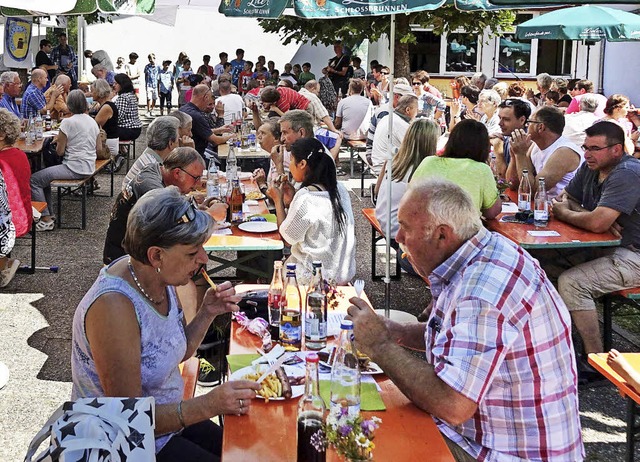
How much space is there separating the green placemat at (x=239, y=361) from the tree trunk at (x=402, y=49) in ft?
46.2

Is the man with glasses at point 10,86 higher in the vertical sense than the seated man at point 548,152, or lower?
higher

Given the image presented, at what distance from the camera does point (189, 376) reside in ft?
11.5

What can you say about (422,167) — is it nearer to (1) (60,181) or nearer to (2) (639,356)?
(2) (639,356)

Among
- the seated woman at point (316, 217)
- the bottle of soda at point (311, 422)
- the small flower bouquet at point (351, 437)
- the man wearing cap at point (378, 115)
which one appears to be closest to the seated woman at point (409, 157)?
the seated woman at point (316, 217)

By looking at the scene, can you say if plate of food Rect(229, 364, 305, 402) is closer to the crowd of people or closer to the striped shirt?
the crowd of people

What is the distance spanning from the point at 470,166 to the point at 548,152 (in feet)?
4.66

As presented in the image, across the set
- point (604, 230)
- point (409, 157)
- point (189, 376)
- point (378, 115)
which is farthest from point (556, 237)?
point (378, 115)

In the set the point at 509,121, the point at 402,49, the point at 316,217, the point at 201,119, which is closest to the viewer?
the point at 316,217

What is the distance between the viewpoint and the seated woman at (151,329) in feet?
8.56

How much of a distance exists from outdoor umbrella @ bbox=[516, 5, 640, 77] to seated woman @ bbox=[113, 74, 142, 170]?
613 cm

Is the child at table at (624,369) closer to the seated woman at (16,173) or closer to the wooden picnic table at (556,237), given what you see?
the wooden picnic table at (556,237)

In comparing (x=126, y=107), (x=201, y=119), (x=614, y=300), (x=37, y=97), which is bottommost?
(x=614, y=300)

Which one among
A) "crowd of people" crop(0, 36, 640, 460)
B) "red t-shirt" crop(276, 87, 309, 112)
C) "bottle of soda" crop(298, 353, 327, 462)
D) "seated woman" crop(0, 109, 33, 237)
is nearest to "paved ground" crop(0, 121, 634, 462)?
"crowd of people" crop(0, 36, 640, 460)

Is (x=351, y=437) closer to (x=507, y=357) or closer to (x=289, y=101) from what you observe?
(x=507, y=357)
